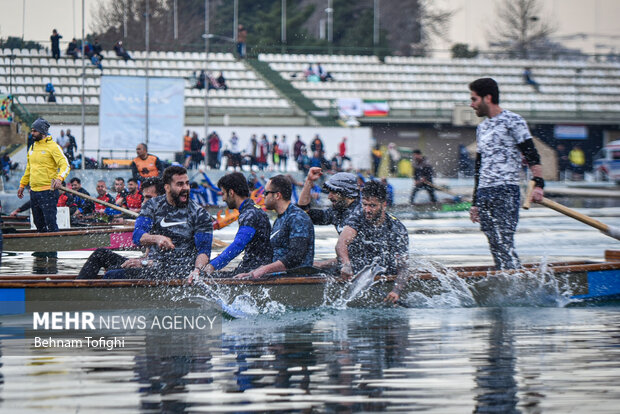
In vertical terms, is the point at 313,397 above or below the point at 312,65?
below

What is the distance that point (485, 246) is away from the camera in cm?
1404

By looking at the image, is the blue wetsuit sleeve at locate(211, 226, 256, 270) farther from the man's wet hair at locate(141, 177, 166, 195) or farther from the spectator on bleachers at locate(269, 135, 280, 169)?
the spectator on bleachers at locate(269, 135, 280, 169)

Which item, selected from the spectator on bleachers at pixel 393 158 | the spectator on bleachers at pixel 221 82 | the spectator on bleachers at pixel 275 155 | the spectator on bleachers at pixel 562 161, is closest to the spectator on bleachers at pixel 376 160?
the spectator on bleachers at pixel 393 158

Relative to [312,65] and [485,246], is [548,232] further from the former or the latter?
[312,65]

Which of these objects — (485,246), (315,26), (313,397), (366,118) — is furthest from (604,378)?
(315,26)

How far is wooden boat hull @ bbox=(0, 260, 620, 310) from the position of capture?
7.22 metres

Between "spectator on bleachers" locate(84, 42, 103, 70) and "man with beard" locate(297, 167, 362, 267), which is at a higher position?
"spectator on bleachers" locate(84, 42, 103, 70)

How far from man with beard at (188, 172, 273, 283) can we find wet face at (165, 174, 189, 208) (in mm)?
298

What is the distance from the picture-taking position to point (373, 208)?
24.6 ft

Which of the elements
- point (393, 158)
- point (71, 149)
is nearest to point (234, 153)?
point (393, 158)

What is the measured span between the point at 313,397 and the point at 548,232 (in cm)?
1270

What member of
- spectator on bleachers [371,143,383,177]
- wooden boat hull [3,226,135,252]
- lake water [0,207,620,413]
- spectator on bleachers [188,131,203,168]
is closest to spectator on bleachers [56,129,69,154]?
spectator on bleachers [188,131,203,168]

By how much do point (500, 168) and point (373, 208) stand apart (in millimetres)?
1332

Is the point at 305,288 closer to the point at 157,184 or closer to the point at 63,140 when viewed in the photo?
the point at 157,184
